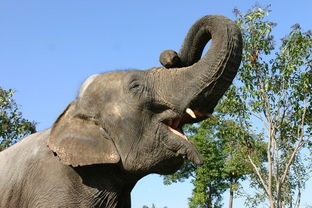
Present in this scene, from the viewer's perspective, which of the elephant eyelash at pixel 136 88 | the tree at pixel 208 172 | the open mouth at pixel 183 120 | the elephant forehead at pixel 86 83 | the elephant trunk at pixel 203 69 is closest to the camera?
the elephant trunk at pixel 203 69

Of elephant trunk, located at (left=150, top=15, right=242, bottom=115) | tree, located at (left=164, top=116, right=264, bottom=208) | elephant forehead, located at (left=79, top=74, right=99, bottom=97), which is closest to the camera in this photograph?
elephant trunk, located at (left=150, top=15, right=242, bottom=115)

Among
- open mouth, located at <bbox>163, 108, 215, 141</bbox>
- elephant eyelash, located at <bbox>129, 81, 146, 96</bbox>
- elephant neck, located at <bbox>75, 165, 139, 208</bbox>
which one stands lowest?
elephant neck, located at <bbox>75, 165, 139, 208</bbox>

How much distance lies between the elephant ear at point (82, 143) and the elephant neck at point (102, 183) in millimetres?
144

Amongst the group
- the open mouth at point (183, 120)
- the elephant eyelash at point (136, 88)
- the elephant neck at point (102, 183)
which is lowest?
the elephant neck at point (102, 183)

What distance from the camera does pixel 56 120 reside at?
164 inches

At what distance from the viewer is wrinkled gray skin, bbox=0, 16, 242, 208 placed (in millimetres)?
3779

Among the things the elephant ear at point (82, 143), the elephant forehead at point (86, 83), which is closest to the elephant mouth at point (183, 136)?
the elephant ear at point (82, 143)

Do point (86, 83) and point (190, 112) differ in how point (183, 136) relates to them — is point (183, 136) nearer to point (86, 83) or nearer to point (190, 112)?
point (190, 112)

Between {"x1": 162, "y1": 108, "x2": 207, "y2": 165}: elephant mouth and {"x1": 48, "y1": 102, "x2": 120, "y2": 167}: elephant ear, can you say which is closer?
{"x1": 162, "y1": 108, "x2": 207, "y2": 165}: elephant mouth

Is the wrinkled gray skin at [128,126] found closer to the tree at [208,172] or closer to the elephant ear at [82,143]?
the elephant ear at [82,143]

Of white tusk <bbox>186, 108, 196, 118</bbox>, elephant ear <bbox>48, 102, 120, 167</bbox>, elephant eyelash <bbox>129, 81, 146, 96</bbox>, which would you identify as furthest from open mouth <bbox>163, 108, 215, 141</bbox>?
elephant ear <bbox>48, 102, 120, 167</bbox>

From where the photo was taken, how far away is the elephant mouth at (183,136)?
3771 millimetres

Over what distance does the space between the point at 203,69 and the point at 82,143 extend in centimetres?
109

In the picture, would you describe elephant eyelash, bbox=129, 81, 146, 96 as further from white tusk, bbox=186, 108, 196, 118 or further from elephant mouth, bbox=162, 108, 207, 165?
white tusk, bbox=186, 108, 196, 118
